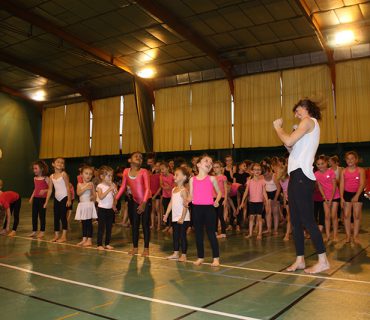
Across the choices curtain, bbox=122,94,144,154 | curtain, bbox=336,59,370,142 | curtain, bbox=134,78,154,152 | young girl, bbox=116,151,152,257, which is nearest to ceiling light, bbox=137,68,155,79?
curtain, bbox=134,78,154,152

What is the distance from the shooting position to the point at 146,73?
20.1m

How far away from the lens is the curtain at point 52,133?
25.2m

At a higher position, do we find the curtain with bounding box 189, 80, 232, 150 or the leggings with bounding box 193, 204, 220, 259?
the curtain with bounding box 189, 80, 232, 150

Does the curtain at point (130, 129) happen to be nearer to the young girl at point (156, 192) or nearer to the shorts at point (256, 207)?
the young girl at point (156, 192)

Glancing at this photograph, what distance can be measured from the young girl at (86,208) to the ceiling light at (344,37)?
41.1ft

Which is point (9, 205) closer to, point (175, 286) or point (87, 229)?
point (87, 229)

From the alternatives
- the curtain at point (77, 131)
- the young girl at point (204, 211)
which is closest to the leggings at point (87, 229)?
the young girl at point (204, 211)

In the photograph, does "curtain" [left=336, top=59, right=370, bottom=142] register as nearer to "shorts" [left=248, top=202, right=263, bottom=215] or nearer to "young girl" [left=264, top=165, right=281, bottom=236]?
"young girl" [left=264, top=165, right=281, bottom=236]

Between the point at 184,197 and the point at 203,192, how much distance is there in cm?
53

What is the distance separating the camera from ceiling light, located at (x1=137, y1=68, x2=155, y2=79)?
19.8m

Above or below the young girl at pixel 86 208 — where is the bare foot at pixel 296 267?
below

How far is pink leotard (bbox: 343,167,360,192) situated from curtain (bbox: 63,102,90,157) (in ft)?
64.3

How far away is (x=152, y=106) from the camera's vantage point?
21.4 metres

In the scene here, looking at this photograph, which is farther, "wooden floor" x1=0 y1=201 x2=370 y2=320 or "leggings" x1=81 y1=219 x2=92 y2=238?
"leggings" x1=81 y1=219 x2=92 y2=238
